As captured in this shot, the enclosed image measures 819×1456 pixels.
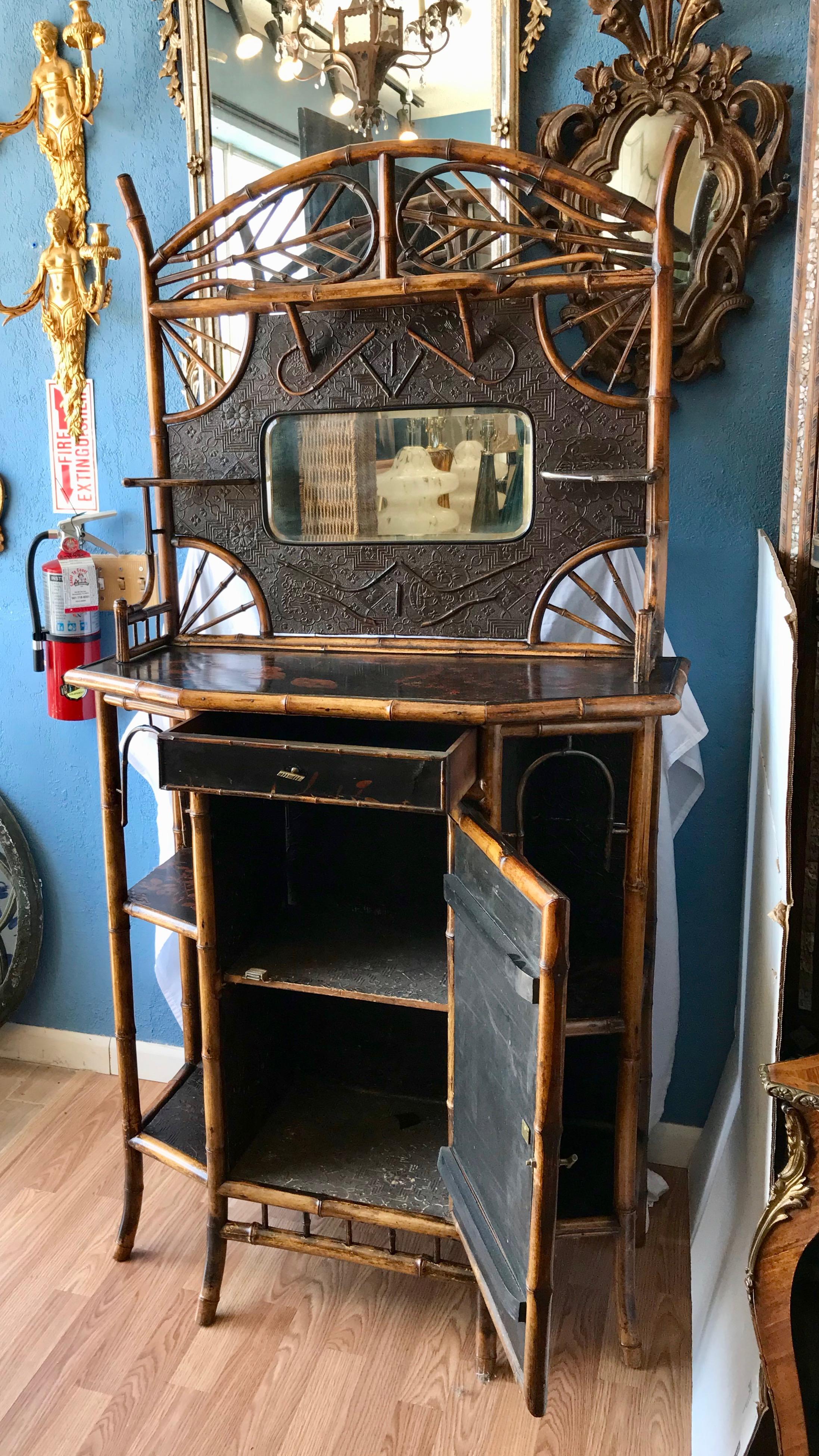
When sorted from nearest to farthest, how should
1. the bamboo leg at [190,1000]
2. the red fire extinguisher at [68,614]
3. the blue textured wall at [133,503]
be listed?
the blue textured wall at [133,503], the bamboo leg at [190,1000], the red fire extinguisher at [68,614]

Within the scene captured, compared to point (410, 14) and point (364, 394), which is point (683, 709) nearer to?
point (364, 394)

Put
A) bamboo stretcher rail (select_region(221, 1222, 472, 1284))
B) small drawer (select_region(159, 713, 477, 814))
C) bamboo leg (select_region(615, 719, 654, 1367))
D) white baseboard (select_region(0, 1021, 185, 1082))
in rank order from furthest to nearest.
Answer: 1. white baseboard (select_region(0, 1021, 185, 1082))
2. bamboo stretcher rail (select_region(221, 1222, 472, 1284))
3. bamboo leg (select_region(615, 719, 654, 1367))
4. small drawer (select_region(159, 713, 477, 814))

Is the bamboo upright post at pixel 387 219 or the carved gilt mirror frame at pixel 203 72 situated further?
the carved gilt mirror frame at pixel 203 72

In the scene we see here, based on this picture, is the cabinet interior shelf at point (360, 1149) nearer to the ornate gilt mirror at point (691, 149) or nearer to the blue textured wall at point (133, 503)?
the blue textured wall at point (133, 503)

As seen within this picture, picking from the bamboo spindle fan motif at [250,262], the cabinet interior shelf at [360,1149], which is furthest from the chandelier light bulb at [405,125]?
the cabinet interior shelf at [360,1149]

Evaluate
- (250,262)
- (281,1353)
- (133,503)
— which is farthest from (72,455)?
(281,1353)

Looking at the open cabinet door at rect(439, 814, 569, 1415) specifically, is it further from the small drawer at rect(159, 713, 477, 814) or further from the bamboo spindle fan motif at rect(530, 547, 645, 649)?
the bamboo spindle fan motif at rect(530, 547, 645, 649)

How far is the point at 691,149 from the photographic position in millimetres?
1815

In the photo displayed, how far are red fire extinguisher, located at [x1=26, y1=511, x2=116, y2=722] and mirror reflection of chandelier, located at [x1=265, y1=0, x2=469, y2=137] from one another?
943 millimetres

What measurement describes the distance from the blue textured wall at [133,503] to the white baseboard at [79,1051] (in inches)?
1.2

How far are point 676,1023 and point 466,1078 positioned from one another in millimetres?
737

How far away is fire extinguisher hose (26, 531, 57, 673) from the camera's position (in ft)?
7.44

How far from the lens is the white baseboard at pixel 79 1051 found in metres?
2.60

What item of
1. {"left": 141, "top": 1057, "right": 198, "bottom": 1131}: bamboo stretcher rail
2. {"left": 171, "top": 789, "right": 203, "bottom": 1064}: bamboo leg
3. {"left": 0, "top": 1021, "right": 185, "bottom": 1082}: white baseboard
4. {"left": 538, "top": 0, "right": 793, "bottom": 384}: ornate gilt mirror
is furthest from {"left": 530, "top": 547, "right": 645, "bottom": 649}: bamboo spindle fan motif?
{"left": 0, "top": 1021, "right": 185, "bottom": 1082}: white baseboard
